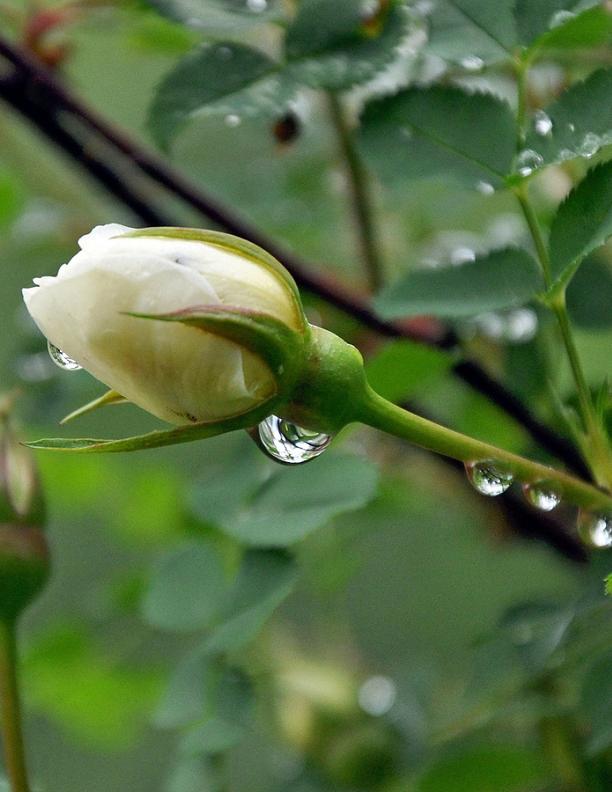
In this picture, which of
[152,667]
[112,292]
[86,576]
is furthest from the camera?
[86,576]

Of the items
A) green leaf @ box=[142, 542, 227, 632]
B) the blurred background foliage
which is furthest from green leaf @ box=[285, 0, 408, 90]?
green leaf @ box=[142, 542, 227, 632]

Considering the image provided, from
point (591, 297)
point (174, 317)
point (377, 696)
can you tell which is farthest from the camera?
point (377, 696)

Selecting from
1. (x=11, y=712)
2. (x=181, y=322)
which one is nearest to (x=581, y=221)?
(x=181, y=322)

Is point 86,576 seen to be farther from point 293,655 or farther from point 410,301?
point 410,301

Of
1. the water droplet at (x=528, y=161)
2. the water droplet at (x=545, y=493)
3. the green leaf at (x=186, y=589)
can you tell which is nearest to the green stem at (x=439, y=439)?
the water droplet at (x=545, y=493)

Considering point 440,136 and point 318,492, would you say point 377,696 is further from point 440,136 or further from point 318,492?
point 440,136

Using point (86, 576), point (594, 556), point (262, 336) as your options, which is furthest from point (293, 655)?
point (86, 576)

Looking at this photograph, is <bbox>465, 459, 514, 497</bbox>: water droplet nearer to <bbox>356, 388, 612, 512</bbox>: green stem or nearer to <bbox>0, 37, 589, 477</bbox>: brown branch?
<bbox>356, 388, 612, 512</bbox>: green stem
